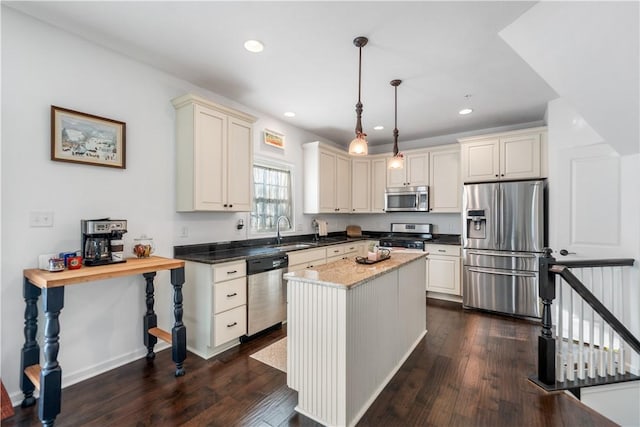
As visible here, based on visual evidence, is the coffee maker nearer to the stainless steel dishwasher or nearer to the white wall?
the white wall

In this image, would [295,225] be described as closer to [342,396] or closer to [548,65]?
[342,396]

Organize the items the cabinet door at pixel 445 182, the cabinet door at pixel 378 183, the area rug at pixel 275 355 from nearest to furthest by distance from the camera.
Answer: the area rug at pixel 275 355 < the cabinet door at pixel 445 182 < the cabinet door at pixel 378 183

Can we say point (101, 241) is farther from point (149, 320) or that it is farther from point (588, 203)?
point (588, 203)

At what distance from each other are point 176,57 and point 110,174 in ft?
3.89

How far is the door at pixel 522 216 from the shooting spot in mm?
3545

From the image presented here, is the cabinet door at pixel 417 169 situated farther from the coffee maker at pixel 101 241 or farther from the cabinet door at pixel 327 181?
the coffee maker at pixel 101 241

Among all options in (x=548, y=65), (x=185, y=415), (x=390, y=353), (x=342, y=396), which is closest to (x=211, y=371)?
(x=185, y=415)

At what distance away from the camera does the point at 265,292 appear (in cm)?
308

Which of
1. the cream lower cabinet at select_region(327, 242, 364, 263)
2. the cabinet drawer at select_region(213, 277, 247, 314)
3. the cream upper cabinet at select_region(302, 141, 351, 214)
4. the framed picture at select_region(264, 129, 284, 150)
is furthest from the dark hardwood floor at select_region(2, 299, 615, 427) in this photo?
the framed picture at select_region(264, 129, 284, 150)

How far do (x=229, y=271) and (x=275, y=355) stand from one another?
2.98ft

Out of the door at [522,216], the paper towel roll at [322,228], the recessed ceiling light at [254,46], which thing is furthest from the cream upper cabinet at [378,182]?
the recessed ceiling light at [254,46]

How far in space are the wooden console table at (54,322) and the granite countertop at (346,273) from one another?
113 centimetres

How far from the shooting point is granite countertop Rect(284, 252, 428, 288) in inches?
69.7

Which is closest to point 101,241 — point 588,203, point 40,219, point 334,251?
point 40,219
